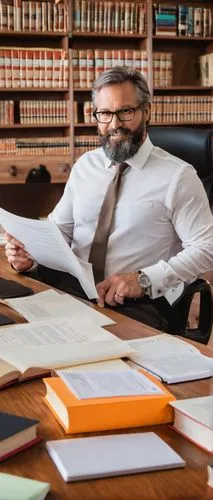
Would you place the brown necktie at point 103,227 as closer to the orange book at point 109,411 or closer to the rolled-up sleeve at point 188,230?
the rolled-up sleeve at point 188,230

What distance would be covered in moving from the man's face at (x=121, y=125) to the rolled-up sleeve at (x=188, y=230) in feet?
0.65

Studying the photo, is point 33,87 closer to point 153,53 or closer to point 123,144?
point 153,53

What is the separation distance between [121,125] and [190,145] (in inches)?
15.9

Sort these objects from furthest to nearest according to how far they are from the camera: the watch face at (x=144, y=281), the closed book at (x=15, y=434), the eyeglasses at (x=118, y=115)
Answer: the eyeglasses at (x=118, y=115) < the watch face at (x=144, y=281) < the closed book at (x=15, y=434)

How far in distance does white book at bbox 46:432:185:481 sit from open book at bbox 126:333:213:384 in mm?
228

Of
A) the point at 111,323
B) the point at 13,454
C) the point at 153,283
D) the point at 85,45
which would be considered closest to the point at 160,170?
the point at 153,283

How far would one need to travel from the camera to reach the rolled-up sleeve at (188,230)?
197 cm

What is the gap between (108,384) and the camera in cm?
104

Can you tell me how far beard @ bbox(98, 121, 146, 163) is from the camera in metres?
2.14

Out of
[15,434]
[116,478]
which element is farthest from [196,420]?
[15,434]

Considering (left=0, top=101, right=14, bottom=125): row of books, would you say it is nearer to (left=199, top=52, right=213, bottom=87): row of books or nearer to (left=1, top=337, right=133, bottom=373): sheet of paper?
(left=199, top=52, right=213, bottom=87): row of books

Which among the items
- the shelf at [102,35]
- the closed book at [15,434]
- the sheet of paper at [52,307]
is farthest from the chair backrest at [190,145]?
the shelf at [102,35]

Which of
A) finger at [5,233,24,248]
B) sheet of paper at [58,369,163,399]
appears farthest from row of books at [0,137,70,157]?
sheet of paper at [58,369,163,399]

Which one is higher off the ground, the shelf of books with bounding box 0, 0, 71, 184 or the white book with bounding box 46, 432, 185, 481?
the shelf of books with bounding box 0, 0, 71, 184
